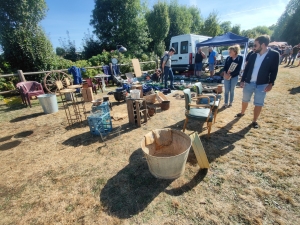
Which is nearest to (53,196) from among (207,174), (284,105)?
(207,174)

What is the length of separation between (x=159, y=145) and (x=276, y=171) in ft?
6.07

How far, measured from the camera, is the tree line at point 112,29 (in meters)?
8.20

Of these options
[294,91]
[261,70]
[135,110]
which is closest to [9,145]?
[135,110]

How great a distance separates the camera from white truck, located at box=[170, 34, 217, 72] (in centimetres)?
1057

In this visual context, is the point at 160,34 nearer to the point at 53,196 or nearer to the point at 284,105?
the point at 284,105

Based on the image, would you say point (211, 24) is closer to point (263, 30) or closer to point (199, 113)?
point (199, 113)

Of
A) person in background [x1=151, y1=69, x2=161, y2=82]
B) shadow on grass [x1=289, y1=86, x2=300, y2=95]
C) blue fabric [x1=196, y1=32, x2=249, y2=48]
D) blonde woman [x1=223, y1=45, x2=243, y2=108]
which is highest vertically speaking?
blue fabric [x1=196, y1=32, x2=249, y2=48]

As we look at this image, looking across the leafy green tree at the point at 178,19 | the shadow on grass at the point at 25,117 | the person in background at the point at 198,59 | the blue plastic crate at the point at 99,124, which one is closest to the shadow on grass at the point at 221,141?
the blue plastic crate at the point at 99,124

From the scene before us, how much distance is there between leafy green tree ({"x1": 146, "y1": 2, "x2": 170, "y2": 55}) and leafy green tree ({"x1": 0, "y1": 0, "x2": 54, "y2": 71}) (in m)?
15.2

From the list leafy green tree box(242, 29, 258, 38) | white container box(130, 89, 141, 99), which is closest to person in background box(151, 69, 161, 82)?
white container box(130, 89, 141, 99)

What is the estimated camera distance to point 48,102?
17.5 feet

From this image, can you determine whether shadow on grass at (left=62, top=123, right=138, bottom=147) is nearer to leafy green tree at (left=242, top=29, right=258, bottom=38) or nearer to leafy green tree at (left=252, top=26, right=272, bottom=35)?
leafy green tree at (left=242, top=29, right=258, bottom=38)

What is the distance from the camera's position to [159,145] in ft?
8.87

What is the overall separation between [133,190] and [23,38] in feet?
33.5
